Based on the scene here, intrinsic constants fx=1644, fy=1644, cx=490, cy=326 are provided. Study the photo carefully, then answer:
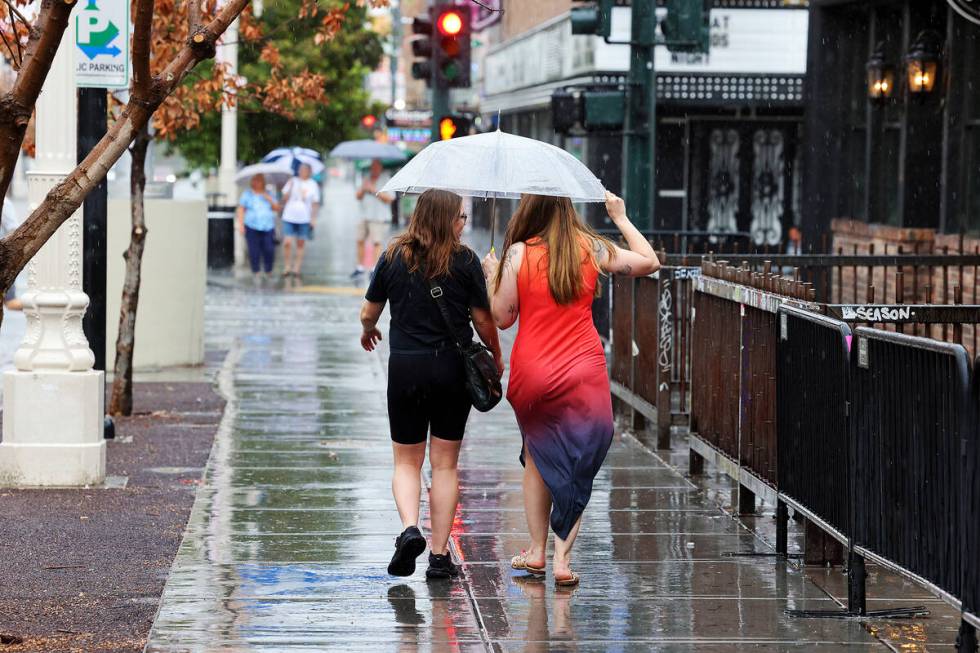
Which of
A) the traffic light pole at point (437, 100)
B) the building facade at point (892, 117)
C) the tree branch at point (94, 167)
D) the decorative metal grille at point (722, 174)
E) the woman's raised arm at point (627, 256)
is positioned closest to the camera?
the tree branch at point (94, 167)

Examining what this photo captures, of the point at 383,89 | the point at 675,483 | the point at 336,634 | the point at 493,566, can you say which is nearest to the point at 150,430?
the point at 675,483

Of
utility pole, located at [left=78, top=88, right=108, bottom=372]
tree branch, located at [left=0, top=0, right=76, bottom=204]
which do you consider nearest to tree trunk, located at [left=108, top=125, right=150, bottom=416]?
utility pole, located at [left=78, top=88, right=108, bottom=372]

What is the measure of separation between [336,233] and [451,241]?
38356 millimetres

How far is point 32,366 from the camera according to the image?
31.1 ft

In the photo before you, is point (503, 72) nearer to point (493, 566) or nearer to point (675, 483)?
point (675, 483)

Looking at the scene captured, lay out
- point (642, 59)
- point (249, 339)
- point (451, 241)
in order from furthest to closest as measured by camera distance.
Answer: point (249, 339) < point (642, 59) < point (451, 241)

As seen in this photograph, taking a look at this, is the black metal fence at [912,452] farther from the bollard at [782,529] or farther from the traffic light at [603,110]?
the traffic light at [603,110]

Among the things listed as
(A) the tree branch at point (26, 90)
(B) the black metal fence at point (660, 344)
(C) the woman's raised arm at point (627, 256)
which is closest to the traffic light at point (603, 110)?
(B) the black metal fence at point (660, 344)

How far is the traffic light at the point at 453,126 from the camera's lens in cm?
1838

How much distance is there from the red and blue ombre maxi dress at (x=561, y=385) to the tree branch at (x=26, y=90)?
2.23m

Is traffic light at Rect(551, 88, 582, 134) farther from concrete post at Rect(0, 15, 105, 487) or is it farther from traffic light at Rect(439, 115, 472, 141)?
concrete post at Rect(0, 15, 105, 487)

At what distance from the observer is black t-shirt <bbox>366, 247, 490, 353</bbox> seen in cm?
721

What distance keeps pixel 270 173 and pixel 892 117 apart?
15597 millimetres

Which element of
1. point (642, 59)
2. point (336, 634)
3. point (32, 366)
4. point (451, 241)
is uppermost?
point (642, 59)
